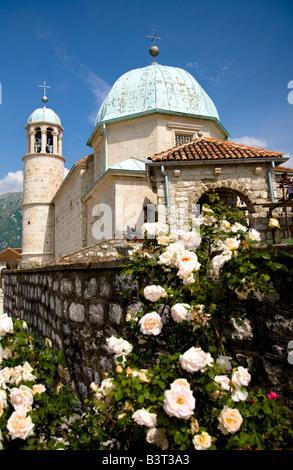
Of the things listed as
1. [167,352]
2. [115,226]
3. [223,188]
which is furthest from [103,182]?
[167,352]

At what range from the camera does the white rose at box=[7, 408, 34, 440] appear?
1200mm

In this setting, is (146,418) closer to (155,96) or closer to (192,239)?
(192,239)

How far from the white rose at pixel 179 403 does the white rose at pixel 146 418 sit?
5.5 inches

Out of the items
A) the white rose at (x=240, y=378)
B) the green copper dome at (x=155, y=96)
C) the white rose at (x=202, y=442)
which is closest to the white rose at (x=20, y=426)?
the white rose at (x=202, y=442)

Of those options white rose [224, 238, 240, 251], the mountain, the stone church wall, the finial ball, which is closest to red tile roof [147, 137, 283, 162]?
the stone church wall

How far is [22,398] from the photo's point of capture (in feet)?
4.30

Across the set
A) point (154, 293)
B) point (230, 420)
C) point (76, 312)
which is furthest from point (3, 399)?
point (76, 312)

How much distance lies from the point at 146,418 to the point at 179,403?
19 cm

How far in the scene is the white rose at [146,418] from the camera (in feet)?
4.15

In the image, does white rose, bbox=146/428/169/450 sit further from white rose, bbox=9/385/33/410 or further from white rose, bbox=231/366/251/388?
white rose, bbox=9/385/33/410
